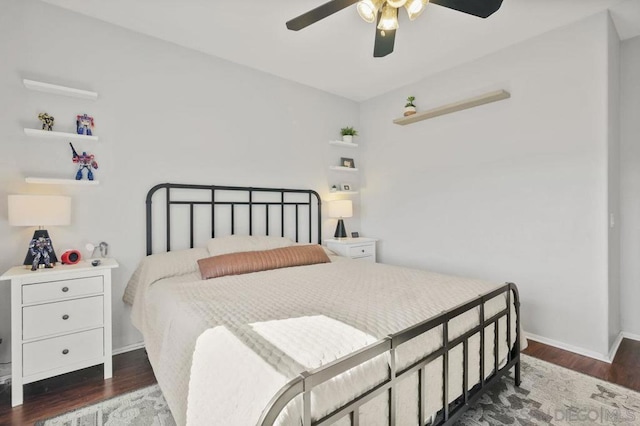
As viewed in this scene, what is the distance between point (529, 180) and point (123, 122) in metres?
3.53

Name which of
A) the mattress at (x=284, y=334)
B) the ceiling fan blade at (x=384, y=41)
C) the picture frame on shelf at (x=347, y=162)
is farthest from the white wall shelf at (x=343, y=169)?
the mattress at (x=284, y=334)

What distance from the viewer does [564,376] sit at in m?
2.12

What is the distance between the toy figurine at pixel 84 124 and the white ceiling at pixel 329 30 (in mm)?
817

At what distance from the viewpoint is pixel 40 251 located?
2039 mm

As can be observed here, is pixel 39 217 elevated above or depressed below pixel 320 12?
below

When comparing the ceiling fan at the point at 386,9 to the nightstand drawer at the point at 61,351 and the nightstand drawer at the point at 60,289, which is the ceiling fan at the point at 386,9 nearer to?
the nightstand drawer at the point at 60,289

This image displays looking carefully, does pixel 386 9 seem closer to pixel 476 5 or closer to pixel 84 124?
pixel 476 5

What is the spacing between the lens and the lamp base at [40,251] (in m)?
2.02

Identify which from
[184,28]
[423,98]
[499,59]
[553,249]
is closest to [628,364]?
[553,249]

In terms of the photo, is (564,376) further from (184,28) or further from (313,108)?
(184,28)

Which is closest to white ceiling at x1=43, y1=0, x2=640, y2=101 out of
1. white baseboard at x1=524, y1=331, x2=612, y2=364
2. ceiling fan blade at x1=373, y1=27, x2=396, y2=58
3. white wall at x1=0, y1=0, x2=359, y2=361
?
white wall at x1=0, y1=0, x2=359, y2=361

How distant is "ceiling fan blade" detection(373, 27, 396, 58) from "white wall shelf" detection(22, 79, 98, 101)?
6.92 feet

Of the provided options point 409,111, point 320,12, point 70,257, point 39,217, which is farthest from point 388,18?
point 70,257

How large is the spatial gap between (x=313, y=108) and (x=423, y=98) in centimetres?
130
